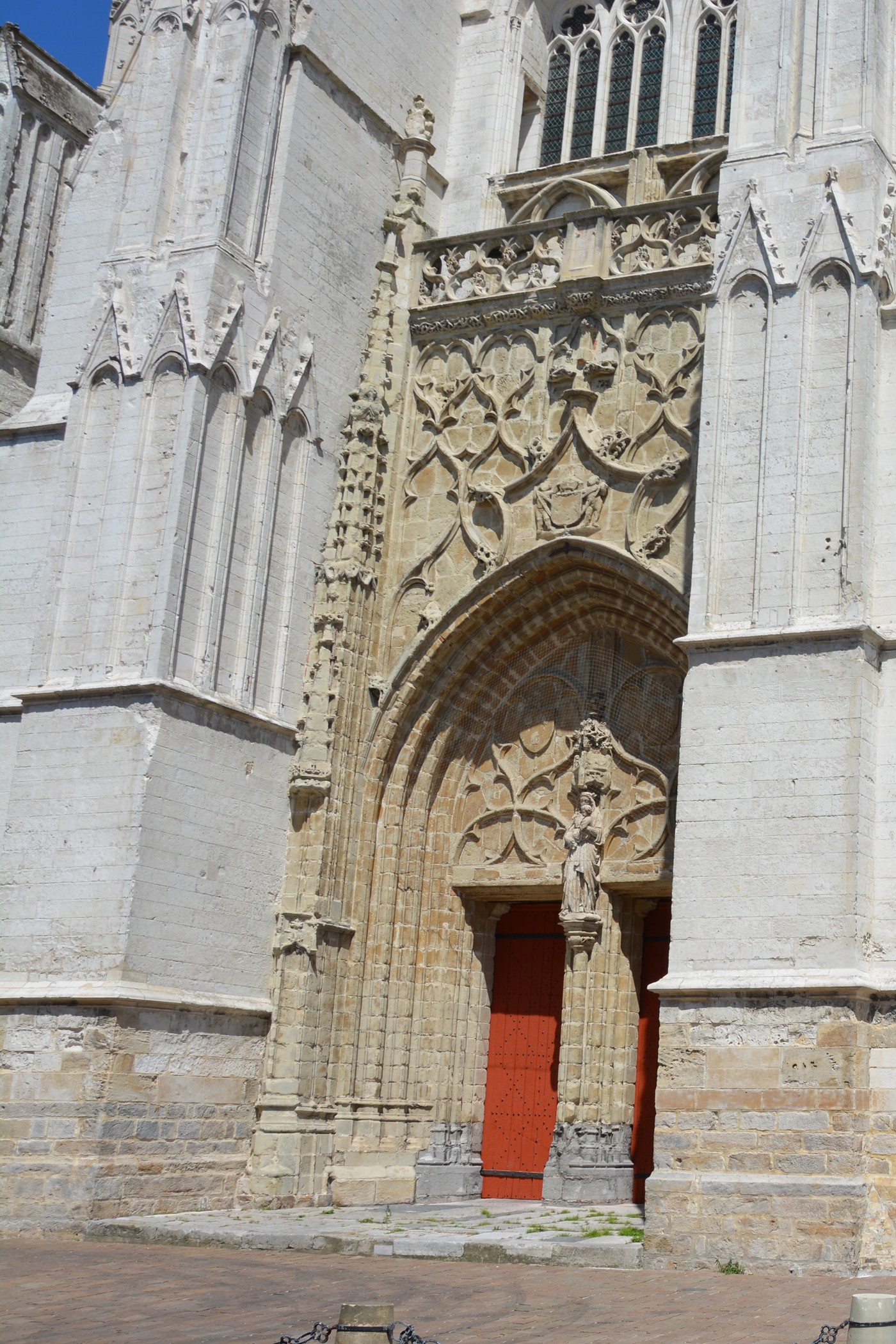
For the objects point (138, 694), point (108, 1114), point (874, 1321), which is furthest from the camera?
point (138, 694)

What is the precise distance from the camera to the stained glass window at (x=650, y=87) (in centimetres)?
1555

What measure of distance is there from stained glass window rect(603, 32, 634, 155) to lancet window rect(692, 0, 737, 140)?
657 mm

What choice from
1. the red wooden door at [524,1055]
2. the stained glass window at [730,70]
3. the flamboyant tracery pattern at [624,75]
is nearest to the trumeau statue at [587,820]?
the red wooden door at [524,1055]

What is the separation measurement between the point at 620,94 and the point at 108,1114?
10.3 meters

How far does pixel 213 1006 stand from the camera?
12070 millimetres

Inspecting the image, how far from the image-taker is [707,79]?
610 inches

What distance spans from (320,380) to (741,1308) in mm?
8329

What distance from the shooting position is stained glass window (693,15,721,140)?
1535cm

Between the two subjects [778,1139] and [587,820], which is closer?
[778,1139]

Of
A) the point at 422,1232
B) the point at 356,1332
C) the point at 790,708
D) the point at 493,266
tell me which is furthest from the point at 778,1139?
the point at 493,266

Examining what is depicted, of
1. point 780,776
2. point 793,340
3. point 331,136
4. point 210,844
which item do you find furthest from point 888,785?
point 331,136

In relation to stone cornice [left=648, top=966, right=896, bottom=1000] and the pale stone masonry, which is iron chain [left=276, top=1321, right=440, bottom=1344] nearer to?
the pale stone masonry

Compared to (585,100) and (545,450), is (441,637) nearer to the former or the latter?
(545,450)

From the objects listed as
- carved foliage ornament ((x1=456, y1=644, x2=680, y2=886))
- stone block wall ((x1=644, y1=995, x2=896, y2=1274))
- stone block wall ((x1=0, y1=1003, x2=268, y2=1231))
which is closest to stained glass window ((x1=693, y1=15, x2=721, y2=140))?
carved foliage ornament ((x1=456, y1=644, x2=680, y2=886))
